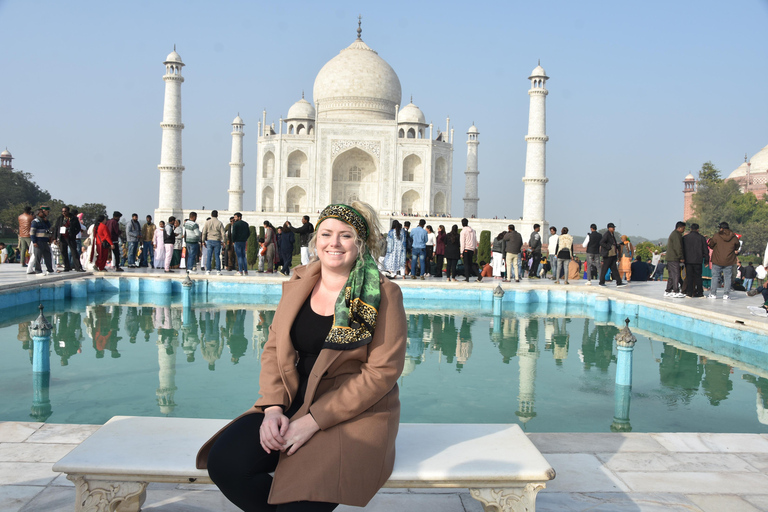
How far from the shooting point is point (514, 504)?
2023 mm

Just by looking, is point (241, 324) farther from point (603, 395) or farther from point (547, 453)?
point (547, 453)

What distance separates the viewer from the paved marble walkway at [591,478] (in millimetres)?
2361

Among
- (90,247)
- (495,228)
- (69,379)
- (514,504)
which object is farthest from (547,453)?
(495,228)

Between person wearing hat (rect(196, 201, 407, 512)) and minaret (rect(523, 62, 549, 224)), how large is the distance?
23.8 meters

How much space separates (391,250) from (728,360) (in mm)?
6080

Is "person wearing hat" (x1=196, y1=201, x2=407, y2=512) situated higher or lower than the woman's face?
lower

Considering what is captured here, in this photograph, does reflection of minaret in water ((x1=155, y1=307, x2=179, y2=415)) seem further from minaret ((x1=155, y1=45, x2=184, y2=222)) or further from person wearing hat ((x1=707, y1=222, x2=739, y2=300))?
minaret ((x1=155, y1=45, x2=184, y2=222))

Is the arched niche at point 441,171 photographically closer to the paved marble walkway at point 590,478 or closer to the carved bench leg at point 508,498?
the paved marble walkway at point 590,478

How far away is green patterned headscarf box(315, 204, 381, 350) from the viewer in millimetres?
2027

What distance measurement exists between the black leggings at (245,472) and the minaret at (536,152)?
2422cm

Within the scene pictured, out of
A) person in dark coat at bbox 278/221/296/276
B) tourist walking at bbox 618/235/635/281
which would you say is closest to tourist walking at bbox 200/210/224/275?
person in dark coat at bbox 278/221/296/276

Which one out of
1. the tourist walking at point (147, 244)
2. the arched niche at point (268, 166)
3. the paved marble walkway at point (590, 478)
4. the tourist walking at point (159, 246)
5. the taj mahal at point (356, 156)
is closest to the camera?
the paved marble walkway at point (590, 478)

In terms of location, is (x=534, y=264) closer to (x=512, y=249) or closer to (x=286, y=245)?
(x=512, y=249)

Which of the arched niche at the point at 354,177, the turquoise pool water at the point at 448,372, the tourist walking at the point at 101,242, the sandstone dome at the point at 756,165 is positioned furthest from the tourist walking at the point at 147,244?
the sandstone dome at the point at 756,165
